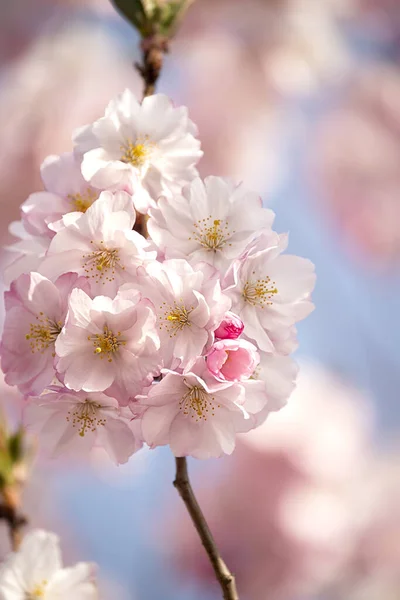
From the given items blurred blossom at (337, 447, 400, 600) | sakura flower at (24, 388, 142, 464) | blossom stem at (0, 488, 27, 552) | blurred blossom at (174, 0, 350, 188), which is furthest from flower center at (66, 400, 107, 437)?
blurred blossom at (174, 0, 350, 188)

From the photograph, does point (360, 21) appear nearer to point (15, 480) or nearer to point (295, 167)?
point (295, 167)

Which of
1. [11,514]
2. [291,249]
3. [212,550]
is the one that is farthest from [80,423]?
[291,249]

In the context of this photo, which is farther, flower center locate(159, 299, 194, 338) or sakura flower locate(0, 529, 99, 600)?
sakura flower locate(0, 529, 99, 600)

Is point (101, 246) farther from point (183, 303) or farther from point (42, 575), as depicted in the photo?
point (42, 575)

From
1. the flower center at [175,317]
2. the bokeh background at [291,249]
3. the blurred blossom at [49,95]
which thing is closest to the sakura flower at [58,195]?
the flower center at [175,317]

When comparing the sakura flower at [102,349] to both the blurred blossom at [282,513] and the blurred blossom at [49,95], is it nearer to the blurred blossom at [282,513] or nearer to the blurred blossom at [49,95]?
the blurred blossom at [282,513]

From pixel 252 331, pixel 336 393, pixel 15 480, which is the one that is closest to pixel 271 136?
pixel 336 393

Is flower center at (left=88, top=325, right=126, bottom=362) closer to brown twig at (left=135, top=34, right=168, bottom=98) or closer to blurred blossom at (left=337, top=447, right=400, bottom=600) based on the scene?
brown twig at (left=135, top=34, right=168, bottom=98)
